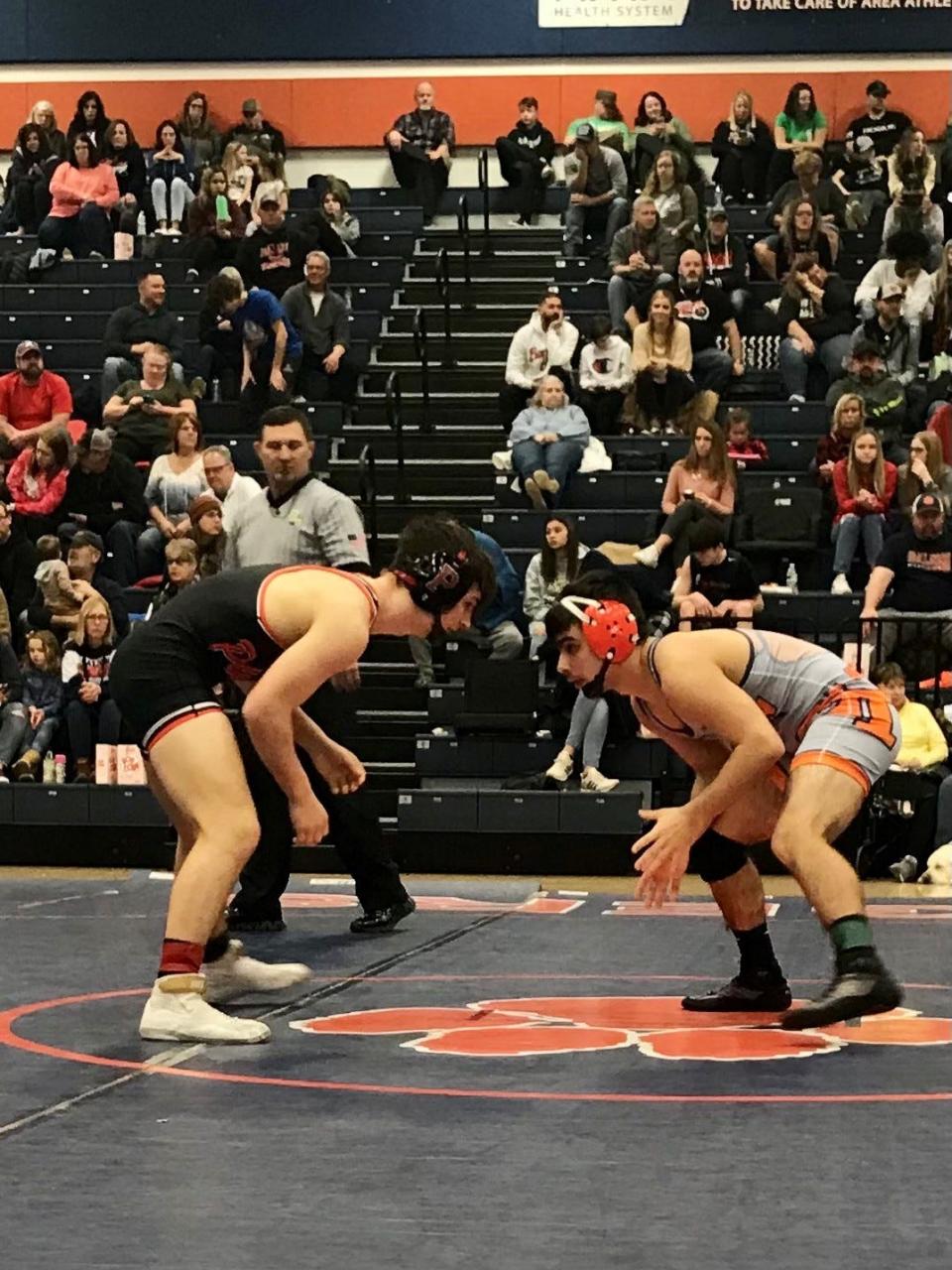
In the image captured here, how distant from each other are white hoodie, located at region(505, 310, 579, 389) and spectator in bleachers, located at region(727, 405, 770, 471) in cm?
121

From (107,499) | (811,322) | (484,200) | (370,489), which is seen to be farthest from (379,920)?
(484,200)

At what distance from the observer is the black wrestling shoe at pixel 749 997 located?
5.08 m

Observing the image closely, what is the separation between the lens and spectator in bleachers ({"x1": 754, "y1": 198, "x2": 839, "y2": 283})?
14406 mm

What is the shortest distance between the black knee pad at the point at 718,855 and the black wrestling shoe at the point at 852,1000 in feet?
1.73

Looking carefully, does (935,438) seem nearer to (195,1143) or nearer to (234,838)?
(234,838)

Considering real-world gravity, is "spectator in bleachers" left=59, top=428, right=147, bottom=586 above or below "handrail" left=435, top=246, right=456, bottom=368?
below

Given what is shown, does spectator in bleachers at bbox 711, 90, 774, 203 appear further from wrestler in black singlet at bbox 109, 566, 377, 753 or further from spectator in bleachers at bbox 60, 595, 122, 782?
wrestler in black singlet at bbox 109, 566, 377, 753

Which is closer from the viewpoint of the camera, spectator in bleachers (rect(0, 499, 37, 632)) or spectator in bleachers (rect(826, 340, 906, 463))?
spectator in bleachers (rect(0, 499, 37, 632))

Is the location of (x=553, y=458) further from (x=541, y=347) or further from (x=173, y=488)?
(x=173, y=488)


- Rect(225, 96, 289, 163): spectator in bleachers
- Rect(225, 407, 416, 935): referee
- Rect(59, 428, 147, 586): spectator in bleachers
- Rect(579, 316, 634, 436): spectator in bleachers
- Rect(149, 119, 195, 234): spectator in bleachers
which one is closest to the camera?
Rect(225, 407, 416, 935): referee

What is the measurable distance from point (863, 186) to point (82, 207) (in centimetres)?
582

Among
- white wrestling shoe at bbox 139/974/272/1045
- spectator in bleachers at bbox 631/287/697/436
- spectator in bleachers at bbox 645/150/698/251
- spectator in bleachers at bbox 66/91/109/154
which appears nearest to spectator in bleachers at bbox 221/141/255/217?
spectator in bleachers at bbox 66/91/109/154

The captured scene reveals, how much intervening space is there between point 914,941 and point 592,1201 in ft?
12.4

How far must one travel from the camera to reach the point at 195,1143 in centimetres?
351
